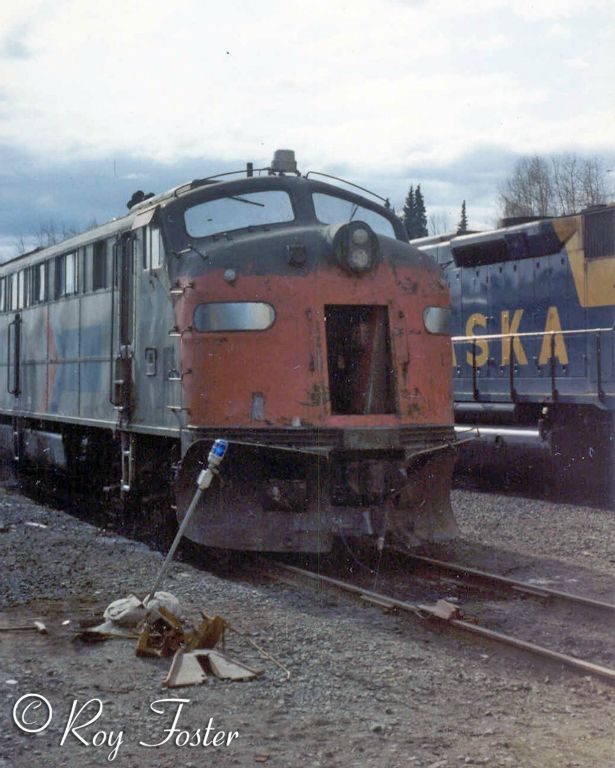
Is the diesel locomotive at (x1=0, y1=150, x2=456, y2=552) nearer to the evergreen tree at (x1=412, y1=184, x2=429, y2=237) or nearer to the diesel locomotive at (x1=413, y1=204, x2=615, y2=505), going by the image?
the diesel locomotive at (x1=413, y1=204, x2=615, y2=505)

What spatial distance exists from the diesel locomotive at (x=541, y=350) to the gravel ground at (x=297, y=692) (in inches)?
182

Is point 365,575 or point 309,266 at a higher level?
point 309,266

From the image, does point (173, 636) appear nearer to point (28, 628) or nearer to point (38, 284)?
point (28, 628)

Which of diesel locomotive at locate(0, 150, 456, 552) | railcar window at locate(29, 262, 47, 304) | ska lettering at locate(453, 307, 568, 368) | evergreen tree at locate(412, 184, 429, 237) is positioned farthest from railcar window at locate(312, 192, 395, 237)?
evergreen tree at locate(412, 184, 429, 237)

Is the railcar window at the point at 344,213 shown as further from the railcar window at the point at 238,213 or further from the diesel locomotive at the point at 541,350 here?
the diesel locomotive at the point at 541,350

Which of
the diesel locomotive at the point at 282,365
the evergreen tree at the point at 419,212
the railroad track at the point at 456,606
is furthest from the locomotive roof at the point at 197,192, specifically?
the evergreen tree at the point at 419,212

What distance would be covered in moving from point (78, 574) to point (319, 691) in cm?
340

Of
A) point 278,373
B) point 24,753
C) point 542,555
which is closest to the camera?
point 24,753

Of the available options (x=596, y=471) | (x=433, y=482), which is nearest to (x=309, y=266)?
(x=433, y=482)

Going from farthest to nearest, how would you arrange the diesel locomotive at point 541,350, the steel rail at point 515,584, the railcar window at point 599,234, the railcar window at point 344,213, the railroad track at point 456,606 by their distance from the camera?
the diesel locomotive at point 541,350 < the railcar window at point 599,234 < the railcar window at point 344,213 < the steel rail at point 515,584 < the railroad track at point 456,606

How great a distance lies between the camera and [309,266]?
7.86 meters

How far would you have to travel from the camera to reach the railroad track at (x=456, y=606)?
543 centimetres

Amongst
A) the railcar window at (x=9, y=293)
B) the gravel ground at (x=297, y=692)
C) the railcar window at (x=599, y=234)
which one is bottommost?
the gravel ground at (x=297, y=692)

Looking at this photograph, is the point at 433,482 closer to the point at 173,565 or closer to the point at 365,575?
the point at 365,575
